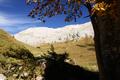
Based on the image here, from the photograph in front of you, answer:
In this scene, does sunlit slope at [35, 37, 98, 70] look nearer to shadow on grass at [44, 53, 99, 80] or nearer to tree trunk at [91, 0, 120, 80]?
shadow on grass at [44, 53, 99, 80]

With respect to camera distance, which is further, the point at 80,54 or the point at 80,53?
the point at 80,53

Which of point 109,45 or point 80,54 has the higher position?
point 109,45

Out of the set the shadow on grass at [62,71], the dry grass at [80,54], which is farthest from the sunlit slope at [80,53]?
the shadow on grass at [62,71]

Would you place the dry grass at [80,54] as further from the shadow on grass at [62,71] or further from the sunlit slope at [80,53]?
the shadow on grass at [62,71]

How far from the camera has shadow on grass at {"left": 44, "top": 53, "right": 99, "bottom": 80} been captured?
682 inches

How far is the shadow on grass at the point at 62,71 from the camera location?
17.3 meters

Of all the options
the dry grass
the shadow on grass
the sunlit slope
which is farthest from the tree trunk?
the sunlit slope

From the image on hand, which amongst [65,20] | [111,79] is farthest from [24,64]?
[111,79]

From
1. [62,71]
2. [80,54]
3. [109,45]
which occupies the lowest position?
[62,71]

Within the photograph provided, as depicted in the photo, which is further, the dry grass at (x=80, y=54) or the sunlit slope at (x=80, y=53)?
the sunlit slope at (x=80, y=53)

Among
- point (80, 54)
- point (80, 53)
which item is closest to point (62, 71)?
point (80, 54)

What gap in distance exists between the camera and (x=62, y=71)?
1767 centimetres

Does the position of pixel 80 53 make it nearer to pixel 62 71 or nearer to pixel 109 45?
pixel 62 71

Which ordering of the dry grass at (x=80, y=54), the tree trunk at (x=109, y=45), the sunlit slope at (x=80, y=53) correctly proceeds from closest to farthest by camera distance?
the tree trunk at (x=109, y=45) → the dry grass at (x=80, y=54) → the sunlit slope at (x=80, y=53)
